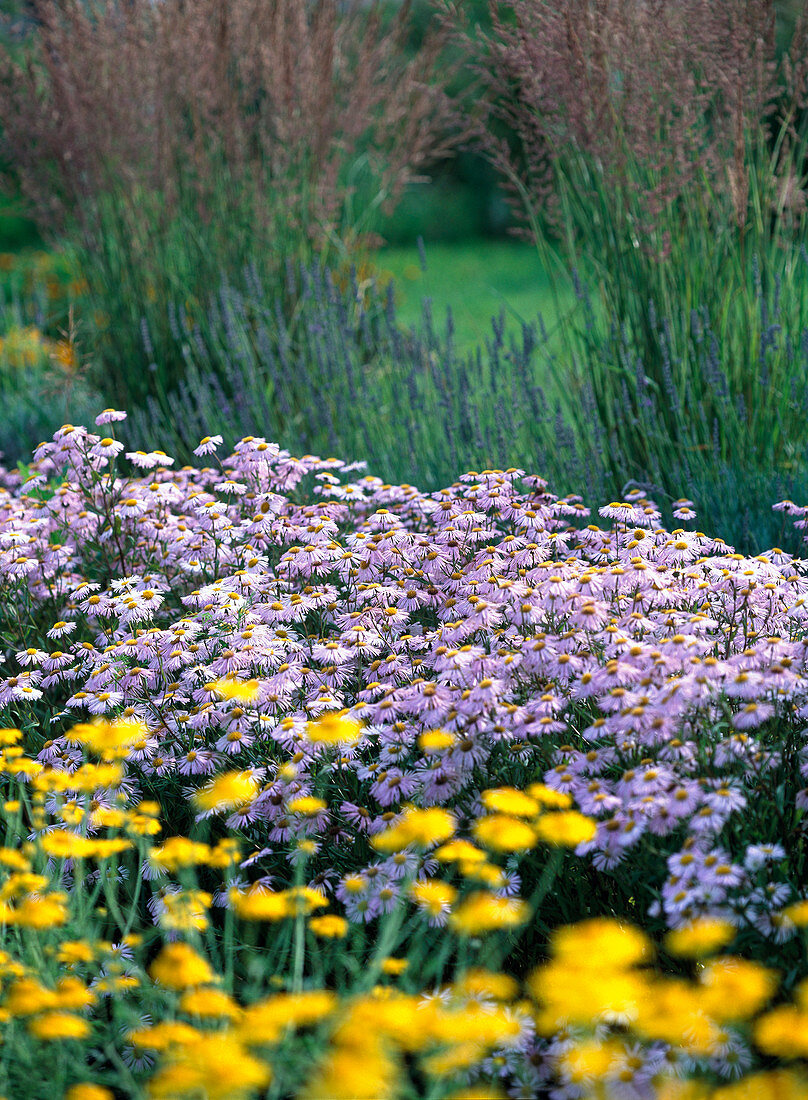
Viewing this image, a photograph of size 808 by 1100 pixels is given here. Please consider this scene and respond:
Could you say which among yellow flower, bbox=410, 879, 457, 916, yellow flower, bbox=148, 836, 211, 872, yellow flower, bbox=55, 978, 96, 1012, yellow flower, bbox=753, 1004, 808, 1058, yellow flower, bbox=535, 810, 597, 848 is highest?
yellow flower, bbox=535, 810, 597, 848

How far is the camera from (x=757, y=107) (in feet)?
11.1

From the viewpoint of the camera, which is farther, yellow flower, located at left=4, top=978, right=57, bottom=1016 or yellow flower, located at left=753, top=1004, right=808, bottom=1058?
yellow flower, located at left=4, top=978, right=57, bottom=1016

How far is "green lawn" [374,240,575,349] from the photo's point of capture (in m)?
10.3

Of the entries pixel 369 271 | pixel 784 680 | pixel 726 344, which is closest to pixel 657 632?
pixel 784 680

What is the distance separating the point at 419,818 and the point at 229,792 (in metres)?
0.35

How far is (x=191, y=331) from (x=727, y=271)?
8.64 ft

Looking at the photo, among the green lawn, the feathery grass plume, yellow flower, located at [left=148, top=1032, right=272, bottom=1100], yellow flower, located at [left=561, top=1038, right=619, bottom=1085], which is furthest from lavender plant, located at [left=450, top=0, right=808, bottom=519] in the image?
the green lawn

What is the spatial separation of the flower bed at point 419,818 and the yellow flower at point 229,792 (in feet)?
0.08

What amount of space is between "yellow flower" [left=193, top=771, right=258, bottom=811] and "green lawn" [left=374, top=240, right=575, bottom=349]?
7217 millimetres

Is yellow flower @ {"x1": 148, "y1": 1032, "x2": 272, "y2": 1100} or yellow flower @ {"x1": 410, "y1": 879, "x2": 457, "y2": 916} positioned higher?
yellow flower @ {"x1": 148, "y1": 1032, "x2": 272, "y2": 1100}

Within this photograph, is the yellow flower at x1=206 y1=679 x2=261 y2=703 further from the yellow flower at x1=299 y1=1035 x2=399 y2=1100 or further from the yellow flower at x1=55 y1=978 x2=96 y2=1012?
the yellow flower at x1=299 y1=1035 x2=399 y2=1100

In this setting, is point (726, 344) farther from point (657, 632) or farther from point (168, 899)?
point (168, 899)

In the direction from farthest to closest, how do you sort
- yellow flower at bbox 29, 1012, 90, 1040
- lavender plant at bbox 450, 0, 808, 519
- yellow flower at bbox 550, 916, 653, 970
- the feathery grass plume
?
1. the feathery grass plume
2. lavender plant at bbox 450, 0, 808, 519
3. yellow flower at bbox 29, 1012, 90, 1040
4. yellow flower at bbox 550, 916, 653, 970

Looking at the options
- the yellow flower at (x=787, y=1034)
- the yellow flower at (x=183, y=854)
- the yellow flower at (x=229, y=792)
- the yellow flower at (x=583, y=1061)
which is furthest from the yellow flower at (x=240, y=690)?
the yellow flower at (x=787, y=1034)
